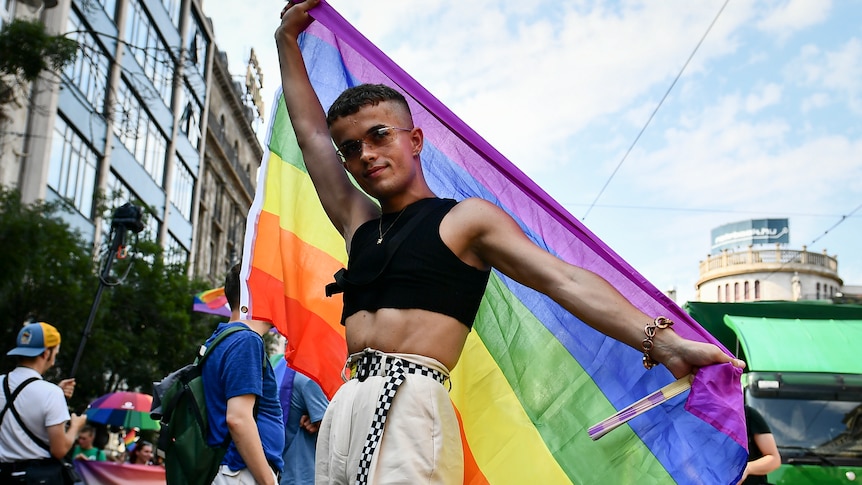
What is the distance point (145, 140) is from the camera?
128 ft

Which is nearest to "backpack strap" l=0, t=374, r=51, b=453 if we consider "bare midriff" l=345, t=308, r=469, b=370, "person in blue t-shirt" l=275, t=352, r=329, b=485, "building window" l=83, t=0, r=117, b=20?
"person in blue t-shirt" l=275, t=352, r=329, b=485

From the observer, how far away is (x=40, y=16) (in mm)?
25375

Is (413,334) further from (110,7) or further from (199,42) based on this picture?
(199,42)

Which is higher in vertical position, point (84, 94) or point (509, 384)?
point (84, 94)

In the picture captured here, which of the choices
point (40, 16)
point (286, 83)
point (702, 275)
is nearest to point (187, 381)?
point (286, 83)

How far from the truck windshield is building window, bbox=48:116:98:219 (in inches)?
806

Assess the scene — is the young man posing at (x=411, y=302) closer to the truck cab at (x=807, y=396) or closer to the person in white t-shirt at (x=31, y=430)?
the person in white t-shirt at (x=31, y=430)

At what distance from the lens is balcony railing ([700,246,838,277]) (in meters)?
98.2

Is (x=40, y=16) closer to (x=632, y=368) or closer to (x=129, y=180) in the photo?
(x=129, y=180)

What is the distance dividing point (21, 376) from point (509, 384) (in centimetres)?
379

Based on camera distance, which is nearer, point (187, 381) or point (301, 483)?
point (187, 381)

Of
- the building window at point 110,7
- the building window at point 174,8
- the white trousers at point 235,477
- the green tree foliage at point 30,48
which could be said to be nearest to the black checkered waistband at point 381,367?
the white trousers at point 235,477

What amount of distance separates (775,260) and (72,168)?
86.0m

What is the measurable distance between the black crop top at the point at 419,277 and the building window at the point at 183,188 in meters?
42.1
